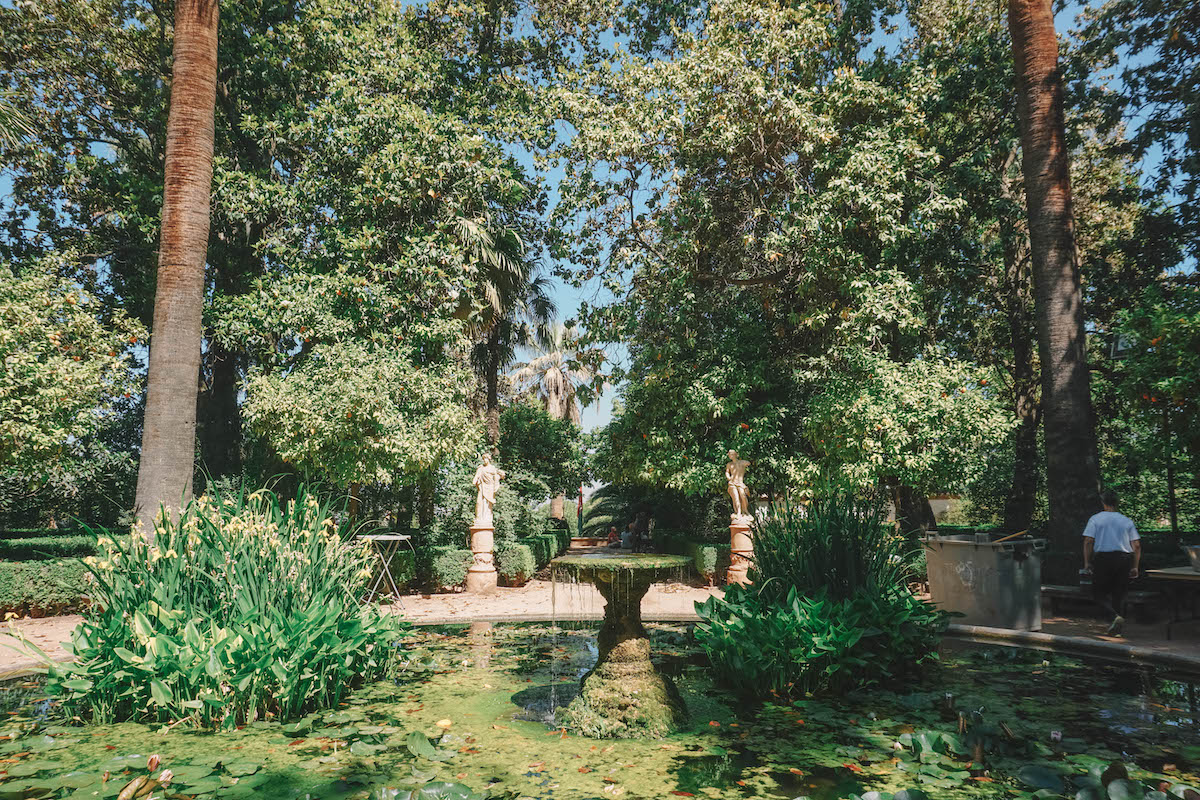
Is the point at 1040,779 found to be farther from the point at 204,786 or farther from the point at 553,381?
the point at 553,381

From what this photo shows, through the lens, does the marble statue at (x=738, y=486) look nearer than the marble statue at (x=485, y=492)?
Yes

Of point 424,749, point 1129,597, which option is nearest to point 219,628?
point 424,749

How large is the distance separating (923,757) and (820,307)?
10.7 m

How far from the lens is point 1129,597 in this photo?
823cm

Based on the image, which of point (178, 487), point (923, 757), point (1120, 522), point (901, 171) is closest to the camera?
point (923, 757)

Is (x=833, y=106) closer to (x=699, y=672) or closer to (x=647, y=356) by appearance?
(x=647, y=356)

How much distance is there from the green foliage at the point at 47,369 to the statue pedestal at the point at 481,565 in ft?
22.1

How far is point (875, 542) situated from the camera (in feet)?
20.9

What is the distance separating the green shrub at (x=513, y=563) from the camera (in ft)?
A: 48.0

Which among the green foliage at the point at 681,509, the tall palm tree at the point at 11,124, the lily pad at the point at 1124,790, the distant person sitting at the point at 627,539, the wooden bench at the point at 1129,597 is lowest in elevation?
the distant person sitting at the point at 627,539

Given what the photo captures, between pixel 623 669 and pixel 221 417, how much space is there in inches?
606

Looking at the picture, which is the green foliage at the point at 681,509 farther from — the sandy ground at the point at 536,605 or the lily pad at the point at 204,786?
the lily pad at the point at 204,786

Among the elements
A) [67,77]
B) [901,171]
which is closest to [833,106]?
[901,171]

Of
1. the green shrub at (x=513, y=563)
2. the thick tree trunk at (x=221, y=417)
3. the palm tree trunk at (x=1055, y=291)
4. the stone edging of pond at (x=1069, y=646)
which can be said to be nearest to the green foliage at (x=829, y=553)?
the stone edging of pond at (x=1069, y=646)
